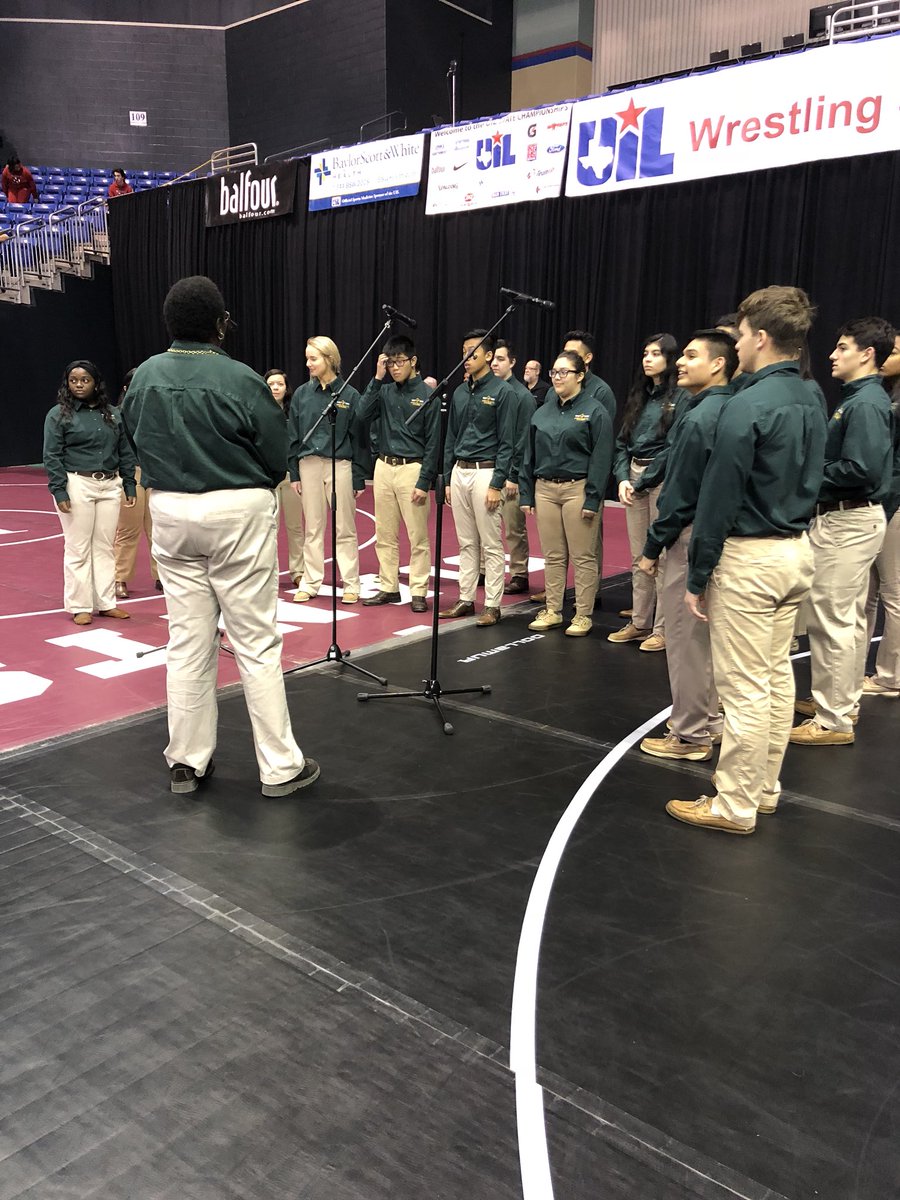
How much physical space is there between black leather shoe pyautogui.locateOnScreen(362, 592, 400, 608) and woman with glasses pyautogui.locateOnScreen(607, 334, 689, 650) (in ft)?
5.43

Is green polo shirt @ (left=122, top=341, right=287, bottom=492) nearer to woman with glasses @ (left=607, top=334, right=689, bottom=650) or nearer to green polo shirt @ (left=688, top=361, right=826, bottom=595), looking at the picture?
green polo shirt @ (left=688, top=361, right=826, bottom=595)

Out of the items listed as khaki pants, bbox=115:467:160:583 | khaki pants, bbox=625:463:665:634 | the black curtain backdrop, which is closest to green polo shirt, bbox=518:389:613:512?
khaki pants, bbox=625:463:665:634

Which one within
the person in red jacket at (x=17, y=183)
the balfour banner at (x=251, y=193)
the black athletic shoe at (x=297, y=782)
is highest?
the person in red jacket at (x=17, y=183)

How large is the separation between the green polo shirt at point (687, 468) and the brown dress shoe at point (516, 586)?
10.5 ft

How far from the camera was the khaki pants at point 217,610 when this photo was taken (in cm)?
302

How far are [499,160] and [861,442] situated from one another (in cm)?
849

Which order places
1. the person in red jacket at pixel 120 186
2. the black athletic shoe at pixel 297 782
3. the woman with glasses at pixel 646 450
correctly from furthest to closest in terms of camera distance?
the person in red jacket at pixel 120 186 → the woman with glasses at pixel 646 450 → the black athletic shoe at pixel 297 782

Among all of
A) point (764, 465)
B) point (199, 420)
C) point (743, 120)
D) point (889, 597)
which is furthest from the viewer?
point (743, 120)

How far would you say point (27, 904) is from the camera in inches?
102

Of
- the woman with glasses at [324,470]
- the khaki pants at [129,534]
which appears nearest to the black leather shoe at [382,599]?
the woman with glasses at [324,470]

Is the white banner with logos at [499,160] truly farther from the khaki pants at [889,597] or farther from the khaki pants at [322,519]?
the khaki pants at [889,597]

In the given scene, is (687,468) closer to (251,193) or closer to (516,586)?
(516,586)

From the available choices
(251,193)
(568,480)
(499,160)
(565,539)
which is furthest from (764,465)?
(251,193)

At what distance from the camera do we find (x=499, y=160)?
10.8 metres
